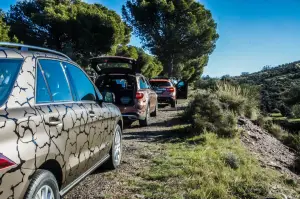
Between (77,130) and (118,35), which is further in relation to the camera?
(118,35)

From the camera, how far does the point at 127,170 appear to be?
5906 mm

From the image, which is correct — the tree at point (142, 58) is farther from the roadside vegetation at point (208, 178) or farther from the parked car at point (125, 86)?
the roadside vegetation at point (208, 178)

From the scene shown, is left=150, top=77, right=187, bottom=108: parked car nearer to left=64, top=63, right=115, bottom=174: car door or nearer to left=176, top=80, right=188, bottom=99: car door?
left=176, top=80, right=188, bottom=99: car door

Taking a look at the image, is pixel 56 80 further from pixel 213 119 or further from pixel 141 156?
pixel 213 119

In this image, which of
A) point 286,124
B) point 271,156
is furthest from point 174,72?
point 271,156

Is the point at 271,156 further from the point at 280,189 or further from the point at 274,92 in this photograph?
the point at 274,92

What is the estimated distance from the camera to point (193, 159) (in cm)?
640

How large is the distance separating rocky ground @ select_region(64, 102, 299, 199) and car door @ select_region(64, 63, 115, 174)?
18.0 inches

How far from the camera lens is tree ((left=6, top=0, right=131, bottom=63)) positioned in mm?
26734

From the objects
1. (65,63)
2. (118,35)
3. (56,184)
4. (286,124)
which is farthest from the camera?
(118,35)

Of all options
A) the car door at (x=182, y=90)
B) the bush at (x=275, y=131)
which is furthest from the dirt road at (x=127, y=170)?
the car door at (x=182, y=90)

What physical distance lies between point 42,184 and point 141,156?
4.07 metres

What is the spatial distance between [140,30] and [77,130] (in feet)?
111

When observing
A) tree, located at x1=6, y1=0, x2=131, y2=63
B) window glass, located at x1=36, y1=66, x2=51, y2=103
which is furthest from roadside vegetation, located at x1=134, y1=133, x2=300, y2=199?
tree, located at x1=6, y1=0, x2=131, y2=63
